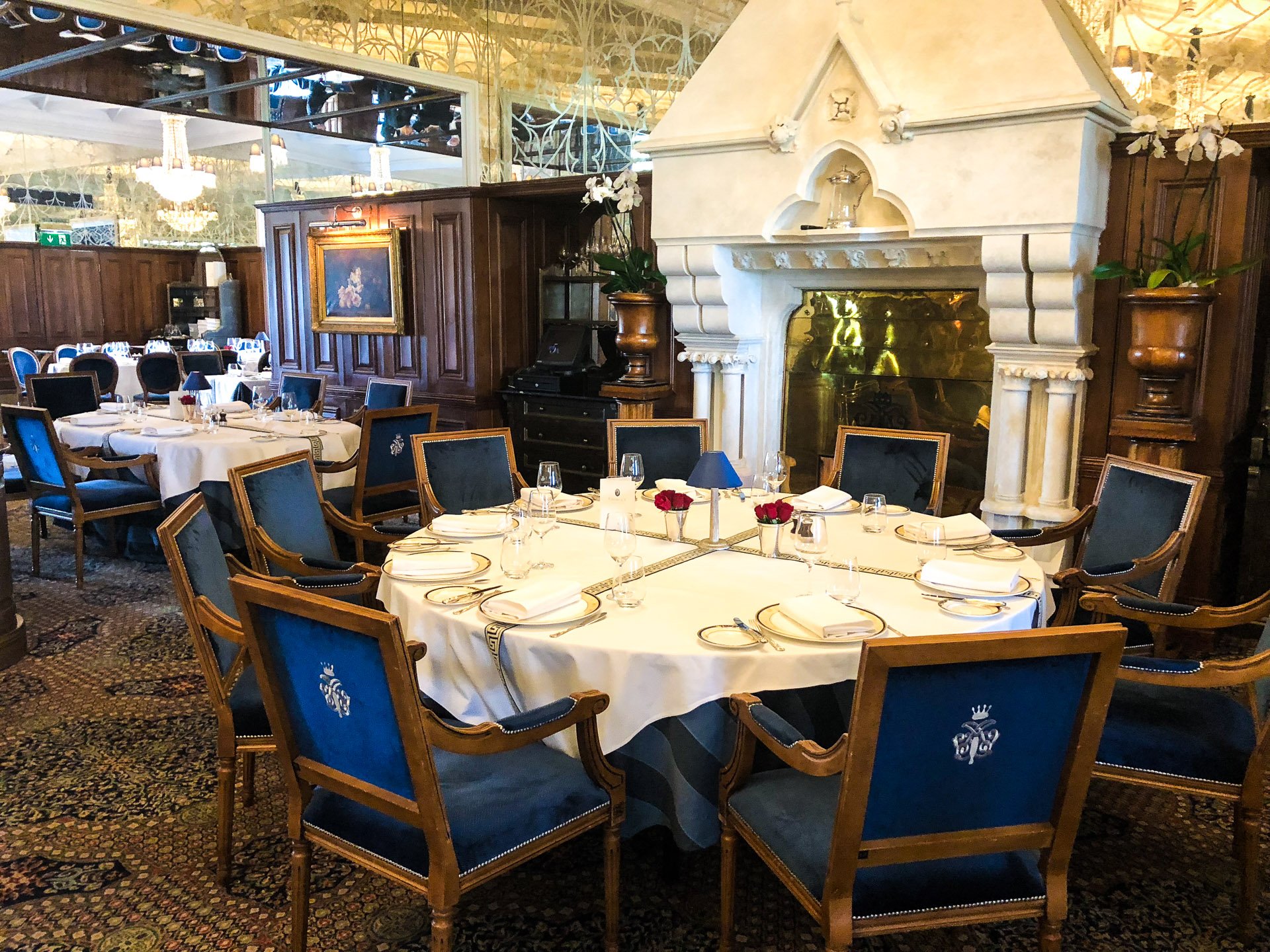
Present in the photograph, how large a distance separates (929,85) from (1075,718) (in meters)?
3.80

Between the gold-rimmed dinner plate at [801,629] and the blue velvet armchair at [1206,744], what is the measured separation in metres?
0.59

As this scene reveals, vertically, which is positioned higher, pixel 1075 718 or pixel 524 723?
pixel 1075 718

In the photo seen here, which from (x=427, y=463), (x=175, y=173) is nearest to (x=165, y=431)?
(x=427, y=463)

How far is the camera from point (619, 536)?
2498 mm

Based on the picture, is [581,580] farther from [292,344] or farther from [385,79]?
[292,344]

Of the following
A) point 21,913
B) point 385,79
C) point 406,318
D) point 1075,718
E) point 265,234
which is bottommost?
point 21,913

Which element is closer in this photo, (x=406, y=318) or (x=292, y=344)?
(x=406, y=318)

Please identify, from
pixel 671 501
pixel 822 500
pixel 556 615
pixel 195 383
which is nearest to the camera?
pixel 556 615

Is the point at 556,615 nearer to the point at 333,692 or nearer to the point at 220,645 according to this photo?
the point at 333,692

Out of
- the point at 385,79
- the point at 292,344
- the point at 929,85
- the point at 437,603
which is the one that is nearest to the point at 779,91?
the point at 929,85

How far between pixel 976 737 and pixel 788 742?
38 cm

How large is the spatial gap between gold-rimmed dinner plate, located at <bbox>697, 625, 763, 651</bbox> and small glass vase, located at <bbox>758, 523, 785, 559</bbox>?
669 millimetres

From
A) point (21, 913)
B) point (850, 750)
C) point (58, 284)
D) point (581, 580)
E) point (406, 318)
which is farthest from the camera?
point (58, 284)

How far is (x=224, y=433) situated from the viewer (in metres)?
5.79
